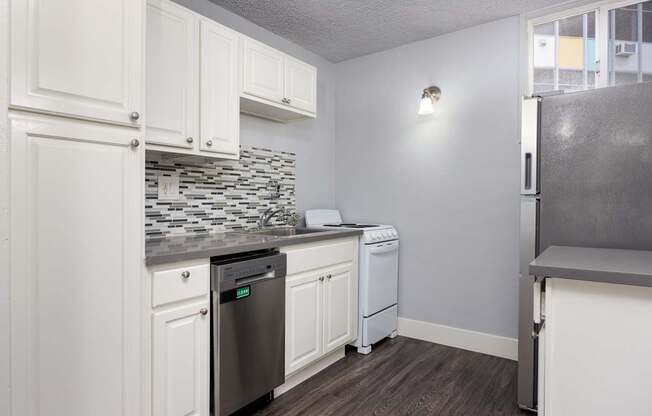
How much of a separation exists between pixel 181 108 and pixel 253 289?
1.05 meters

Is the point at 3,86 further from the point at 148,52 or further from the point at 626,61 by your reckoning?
the point at 626,61

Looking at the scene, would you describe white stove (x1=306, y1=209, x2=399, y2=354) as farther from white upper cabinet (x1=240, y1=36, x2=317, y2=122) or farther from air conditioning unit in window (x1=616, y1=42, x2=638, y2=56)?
air conditioning unit in window (x1=616, y1=42, x2=638, y2=56)

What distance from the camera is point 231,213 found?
279cm

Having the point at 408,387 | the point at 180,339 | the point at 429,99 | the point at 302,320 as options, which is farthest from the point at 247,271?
the point at 429,99

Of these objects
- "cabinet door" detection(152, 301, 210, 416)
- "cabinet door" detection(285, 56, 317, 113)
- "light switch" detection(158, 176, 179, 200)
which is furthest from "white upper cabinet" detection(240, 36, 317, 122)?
"cabinet door" detection(152, 301, 210, 416)

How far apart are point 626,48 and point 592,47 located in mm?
193

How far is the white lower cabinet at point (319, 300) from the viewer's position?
7.51 feet

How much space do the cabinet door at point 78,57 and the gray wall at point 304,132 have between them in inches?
53.2

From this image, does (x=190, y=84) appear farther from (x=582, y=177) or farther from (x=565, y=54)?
(x=565, y=54)

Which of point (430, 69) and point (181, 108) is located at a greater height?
point (430, 69)

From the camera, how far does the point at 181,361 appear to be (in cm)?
168

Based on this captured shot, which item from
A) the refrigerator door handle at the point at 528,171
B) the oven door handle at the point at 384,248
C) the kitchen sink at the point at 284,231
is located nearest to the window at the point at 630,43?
the refrigerator door handle at the point at 528,171

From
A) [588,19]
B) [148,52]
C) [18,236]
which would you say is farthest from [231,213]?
[588,19]

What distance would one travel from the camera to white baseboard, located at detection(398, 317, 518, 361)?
9.45ft
